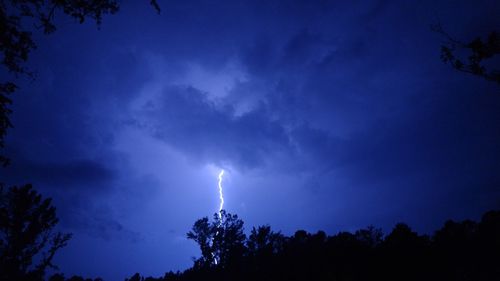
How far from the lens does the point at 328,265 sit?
30.9 m

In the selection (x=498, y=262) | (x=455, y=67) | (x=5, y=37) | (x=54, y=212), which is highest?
(x=54, y=212)

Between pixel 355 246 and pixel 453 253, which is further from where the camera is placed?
pixel 355 246

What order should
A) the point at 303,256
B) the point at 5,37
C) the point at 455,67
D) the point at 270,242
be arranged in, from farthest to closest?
A: the point at 270,242
the point at 303,256
the point at 455,67
the point at 5,37

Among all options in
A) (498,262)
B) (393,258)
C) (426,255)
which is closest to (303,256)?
(393,258)

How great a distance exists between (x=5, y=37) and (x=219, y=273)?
49543 mm

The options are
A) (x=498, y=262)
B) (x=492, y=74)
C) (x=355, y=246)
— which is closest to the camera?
(x=492, y=74)

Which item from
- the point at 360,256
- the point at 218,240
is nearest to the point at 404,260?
the point at 360,256

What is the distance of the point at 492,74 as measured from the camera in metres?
8.75

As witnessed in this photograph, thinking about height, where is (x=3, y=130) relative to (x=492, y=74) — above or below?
below

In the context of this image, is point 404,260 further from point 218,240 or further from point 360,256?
point 218,240

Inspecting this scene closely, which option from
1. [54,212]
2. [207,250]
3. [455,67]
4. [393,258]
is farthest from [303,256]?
[455,67]

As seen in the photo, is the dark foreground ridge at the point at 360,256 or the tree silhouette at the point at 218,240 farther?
the tree silhouette at the point at 218,240

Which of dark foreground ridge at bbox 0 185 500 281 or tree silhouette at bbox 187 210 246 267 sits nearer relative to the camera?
dark foreground ridge at bbox 0 185 500 281

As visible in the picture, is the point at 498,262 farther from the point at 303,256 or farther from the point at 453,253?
the point at 303,256
